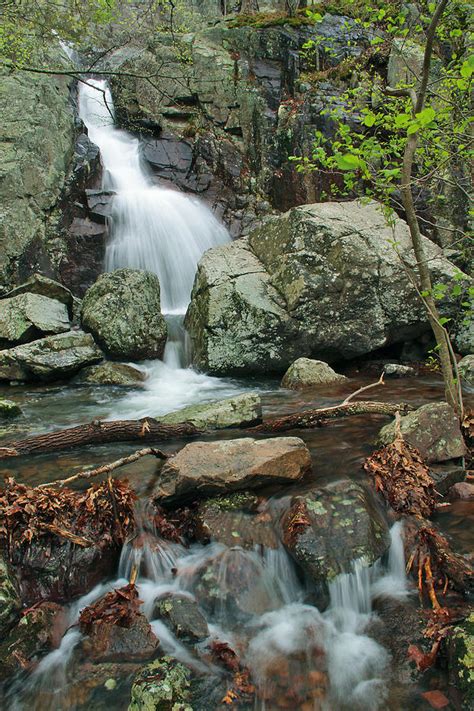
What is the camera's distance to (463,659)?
243cm

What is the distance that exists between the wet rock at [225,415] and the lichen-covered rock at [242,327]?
9.78ft

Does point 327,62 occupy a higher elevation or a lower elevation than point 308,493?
higher

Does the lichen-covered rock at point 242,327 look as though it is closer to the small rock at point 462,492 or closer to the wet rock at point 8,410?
the wet rock at point 8,410

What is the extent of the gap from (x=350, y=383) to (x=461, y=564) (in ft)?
17.7

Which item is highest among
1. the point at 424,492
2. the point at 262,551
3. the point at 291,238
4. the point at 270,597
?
the point at 291,238

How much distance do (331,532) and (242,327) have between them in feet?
19.3

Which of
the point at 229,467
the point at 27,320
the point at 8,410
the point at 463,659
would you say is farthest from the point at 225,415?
the point at 27,320

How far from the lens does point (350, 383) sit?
8.50 m

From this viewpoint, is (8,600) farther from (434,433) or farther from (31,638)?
(434,433)

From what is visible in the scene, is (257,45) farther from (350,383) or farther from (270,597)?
(270,597)

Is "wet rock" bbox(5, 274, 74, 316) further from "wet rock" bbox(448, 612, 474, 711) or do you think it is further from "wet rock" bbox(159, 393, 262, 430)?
"wet rock" bbox(448, 612, 474, 711)

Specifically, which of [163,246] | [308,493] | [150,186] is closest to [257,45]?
[150,186]

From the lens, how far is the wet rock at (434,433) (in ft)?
14.9

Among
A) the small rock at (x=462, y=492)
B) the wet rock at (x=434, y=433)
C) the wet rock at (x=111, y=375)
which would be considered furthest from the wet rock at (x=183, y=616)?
the wet rock at (x=111, y=375)
